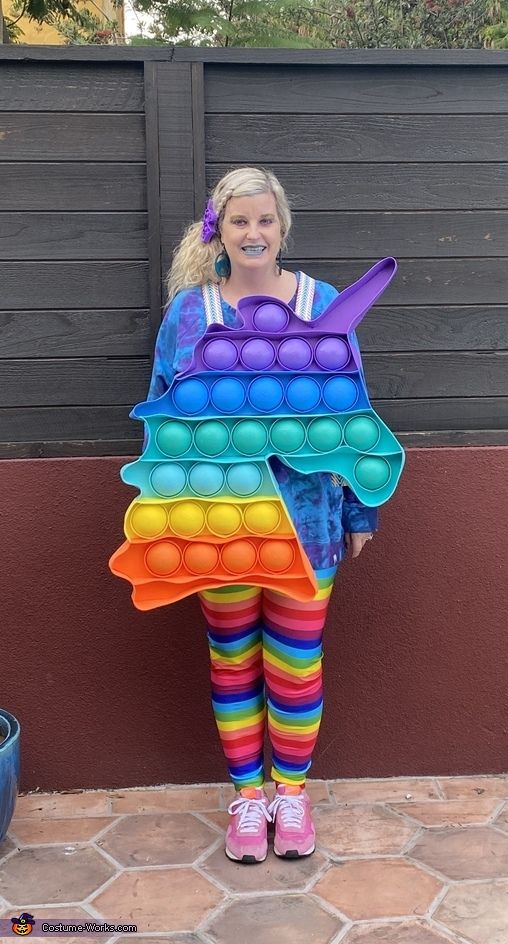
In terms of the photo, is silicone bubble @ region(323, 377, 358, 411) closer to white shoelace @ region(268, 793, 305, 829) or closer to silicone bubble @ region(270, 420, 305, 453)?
silicone bubble @ region(270, 420, 305, 453)

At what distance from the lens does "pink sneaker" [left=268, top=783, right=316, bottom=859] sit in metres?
2.43

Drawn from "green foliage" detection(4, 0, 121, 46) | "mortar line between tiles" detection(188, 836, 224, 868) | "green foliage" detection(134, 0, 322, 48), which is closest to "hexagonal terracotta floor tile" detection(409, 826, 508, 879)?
"mortar line between tiles" detection(188, 836, 224, 868)

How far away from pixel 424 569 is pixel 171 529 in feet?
3.40

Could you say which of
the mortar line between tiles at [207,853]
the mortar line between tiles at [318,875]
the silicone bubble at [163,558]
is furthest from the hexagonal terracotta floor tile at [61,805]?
the silicone bubble at [163,558]

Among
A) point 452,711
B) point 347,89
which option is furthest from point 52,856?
point 347,89

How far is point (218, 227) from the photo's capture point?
2.29 m

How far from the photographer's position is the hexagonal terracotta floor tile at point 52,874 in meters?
2.30

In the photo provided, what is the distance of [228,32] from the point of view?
8.59 metres

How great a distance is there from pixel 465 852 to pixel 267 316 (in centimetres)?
159

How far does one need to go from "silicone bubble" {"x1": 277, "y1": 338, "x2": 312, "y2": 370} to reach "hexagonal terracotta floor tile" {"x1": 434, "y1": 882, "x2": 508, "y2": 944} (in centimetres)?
→ 141

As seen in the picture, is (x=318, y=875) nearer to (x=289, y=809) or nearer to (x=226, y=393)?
(x=289, y=809)

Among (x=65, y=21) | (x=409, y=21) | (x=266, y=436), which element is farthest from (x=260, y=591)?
(x=65, y=21)

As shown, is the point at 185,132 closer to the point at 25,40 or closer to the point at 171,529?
the point at 171,529

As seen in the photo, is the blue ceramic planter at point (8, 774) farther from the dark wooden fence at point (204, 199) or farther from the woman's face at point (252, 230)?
the woman's face at point (252, 230)
